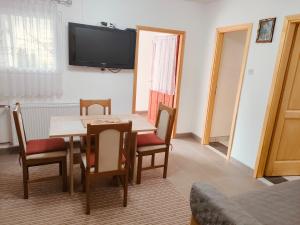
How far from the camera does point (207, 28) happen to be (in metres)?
4.05

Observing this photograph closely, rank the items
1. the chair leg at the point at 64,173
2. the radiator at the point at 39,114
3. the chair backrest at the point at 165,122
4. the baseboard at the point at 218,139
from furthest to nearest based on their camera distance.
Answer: the baseboard at the point at 218,139 < the radiator at the point at 39,114 < the chair backrest at the point at 165,122 < the chair leg at the point at 64,173

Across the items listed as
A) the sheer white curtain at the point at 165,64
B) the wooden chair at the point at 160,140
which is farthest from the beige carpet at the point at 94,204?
the sheer white curtain at the point at 165,64

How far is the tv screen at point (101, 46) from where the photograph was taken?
10.8 feet

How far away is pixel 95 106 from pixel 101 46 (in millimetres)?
1011

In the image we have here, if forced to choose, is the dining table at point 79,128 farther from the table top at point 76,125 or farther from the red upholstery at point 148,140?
the red upholstery at point 148,140

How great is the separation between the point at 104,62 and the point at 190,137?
7.54ft

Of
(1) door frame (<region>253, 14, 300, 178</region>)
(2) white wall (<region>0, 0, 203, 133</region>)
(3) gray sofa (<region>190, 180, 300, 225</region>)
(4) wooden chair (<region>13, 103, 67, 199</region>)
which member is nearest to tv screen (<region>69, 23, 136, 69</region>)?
(2) white wall (<region>0, 0, 203, 133</region>)

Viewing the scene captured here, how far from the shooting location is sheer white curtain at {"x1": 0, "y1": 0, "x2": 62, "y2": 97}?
2.94 metres

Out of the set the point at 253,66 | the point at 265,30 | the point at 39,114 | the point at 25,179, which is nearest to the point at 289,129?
the point at 253,66

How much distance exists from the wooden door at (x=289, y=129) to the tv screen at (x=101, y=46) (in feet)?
7.47

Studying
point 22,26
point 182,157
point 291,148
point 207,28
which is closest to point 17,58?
point 22,26

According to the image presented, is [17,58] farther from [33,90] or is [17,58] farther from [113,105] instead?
[113,105]

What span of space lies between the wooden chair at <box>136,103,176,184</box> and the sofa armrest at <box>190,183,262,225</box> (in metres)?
1.27

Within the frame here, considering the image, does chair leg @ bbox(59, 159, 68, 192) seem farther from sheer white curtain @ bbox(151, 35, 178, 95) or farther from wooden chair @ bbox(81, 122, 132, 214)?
sheer white curtain @ bbox(151, 35, 178, 95)
